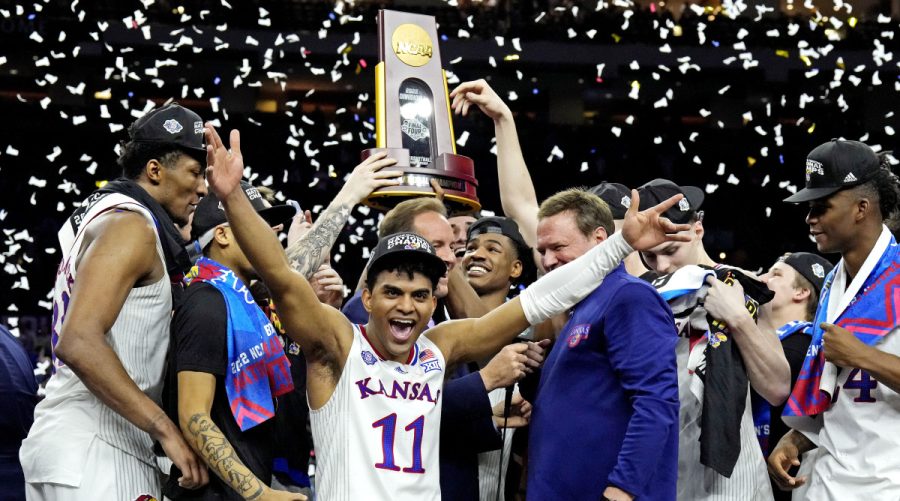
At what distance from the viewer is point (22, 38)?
44.6ft

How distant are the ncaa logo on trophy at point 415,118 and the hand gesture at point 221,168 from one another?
91 centimetres

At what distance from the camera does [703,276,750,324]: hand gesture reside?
3.05m

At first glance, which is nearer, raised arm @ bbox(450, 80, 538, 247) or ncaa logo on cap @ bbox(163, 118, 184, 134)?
ncaa logo on cap @ bbox(163, 118, 184, 134)

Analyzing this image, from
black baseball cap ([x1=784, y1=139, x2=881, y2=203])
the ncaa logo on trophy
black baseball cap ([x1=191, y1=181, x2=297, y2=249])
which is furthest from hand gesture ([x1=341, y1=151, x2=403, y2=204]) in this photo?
black baseball cap ([x1=784, y1=139, x2=881, y2=203])

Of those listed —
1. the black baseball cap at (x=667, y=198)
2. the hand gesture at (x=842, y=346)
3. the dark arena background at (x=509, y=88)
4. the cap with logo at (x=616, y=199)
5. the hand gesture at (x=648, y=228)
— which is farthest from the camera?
the dark arena background at (x=509, y=88)

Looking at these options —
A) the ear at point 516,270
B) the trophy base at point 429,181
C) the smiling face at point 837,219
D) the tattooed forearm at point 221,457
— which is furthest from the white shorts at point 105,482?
the smiling face at point 837,219

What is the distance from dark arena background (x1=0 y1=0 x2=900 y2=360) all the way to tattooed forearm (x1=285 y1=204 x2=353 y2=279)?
871 cm

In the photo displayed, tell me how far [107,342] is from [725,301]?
5.74 feet

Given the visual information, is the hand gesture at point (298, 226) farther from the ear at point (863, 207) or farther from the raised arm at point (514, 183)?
the ear at point (863, 207)

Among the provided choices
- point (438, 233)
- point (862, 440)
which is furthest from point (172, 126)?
point (862, 440)

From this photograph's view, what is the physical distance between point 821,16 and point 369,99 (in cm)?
690

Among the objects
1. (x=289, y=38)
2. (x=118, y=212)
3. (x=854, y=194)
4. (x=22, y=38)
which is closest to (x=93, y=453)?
(x=118, y=212)

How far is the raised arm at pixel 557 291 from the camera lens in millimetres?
2818

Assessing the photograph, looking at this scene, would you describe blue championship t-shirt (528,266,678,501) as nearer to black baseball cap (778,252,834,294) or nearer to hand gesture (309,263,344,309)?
hand gesture (309,263,344,309)
